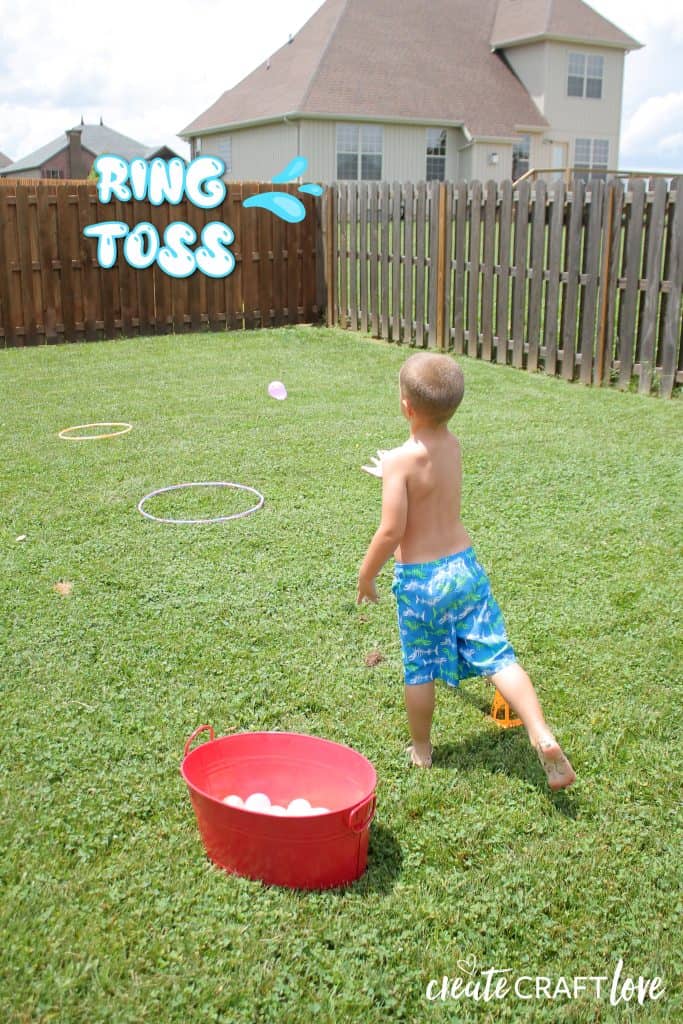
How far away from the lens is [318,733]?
2922mm

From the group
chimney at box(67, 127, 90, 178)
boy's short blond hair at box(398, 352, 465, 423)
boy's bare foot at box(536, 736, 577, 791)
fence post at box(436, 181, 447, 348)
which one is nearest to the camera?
boy's bare foot at box(536, 736, 577, 791)

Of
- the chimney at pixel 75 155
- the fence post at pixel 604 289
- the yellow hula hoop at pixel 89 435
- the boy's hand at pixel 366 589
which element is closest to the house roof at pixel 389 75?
the fence post at pixel 604 289

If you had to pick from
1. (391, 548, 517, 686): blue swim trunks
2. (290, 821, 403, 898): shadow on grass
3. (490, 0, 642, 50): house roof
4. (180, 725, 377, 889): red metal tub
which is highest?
(490, 0, 642, 50): house roof

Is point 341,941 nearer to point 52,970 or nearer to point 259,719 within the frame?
point 52,970

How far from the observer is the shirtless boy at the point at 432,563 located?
2596 mm

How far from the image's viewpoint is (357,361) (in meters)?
9.89

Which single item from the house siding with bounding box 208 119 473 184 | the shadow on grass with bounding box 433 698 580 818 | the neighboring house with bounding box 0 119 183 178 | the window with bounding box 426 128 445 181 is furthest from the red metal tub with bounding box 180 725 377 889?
the neighboring house with bounding box 0 119 183 178

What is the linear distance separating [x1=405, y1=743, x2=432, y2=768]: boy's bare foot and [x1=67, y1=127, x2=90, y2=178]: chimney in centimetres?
5410

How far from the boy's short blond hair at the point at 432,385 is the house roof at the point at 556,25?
3191 centimetres

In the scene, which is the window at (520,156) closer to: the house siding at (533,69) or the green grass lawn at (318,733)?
the house siding at (533,69)

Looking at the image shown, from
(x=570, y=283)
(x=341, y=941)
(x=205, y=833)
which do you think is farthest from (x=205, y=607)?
(x=570, y=283)

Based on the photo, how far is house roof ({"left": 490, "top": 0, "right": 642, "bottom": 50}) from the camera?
3061 cm

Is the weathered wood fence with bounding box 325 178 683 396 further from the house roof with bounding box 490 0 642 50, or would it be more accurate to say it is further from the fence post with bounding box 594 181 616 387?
the house roof with bounding box 490 0 642 50

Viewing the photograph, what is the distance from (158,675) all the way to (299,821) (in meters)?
1.28
